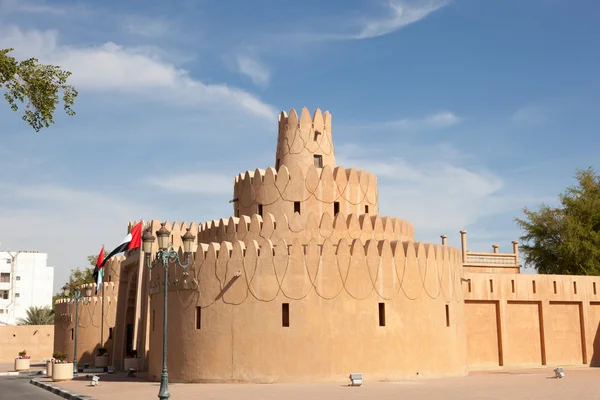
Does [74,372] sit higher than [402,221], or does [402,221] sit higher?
[402,221]

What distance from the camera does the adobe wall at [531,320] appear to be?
33.6 m

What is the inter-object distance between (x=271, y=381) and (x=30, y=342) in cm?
3769

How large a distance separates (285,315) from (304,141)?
9.32m

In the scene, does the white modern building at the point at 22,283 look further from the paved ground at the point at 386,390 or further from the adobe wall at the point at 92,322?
the paved ground at the point at 386,390

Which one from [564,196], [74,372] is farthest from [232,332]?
[564,196]

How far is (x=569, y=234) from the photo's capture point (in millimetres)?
46312

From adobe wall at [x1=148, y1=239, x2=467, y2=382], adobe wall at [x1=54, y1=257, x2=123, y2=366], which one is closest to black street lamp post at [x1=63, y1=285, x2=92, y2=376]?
adobe wall at [x1=54, y1=257, x2=123, y2=366]

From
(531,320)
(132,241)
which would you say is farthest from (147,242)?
(531,320)

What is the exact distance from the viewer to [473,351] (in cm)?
3325

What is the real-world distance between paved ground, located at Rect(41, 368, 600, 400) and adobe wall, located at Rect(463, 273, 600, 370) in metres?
7.91

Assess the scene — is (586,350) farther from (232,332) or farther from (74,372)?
(74,372)

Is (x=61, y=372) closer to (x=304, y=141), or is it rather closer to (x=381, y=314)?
(x=381, y=314)

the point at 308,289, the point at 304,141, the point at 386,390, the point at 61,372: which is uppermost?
the point at 304,141

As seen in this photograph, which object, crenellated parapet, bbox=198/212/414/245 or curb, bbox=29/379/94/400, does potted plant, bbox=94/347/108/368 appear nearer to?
curb, bbox=29/379/94/400
